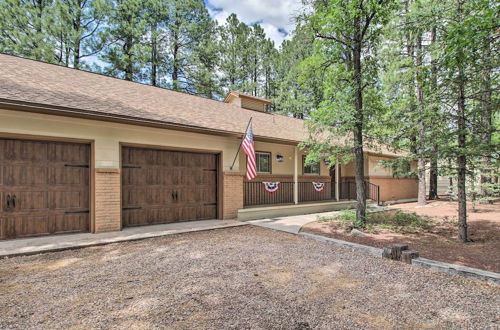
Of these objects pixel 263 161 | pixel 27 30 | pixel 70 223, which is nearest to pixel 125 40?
pixel 27 30

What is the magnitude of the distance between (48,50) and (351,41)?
60.7 feet

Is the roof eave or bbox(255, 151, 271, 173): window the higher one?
the roof eave

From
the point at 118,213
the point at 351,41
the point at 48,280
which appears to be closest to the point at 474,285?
the point at 48,280

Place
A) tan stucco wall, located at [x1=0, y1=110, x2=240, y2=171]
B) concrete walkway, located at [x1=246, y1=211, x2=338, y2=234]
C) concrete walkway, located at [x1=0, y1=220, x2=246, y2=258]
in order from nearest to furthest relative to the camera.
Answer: concrete walkway, located at [x1=0, y1=220, x2=246, y2=258], tan stucco wall, located at [x1=0, y1=110, x2=240, y2=171], concrete walkway, located at [x1=246, y1=211, x2=338, y2=234]

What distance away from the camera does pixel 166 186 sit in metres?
7.81

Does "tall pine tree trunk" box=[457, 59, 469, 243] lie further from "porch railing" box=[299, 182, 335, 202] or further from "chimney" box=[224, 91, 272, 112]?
"chimney" box=[224, 91, 272, 112]

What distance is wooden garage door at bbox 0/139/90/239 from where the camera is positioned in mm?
5688

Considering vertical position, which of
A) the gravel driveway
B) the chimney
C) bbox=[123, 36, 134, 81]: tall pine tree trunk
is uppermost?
bbox=[123, 36, 134, 81]: tall pine tree trunk

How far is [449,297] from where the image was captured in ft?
10.9

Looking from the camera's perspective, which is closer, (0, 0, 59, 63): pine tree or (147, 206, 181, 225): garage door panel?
(147, 206, 181, 225): garage door panel

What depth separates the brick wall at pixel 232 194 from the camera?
8719 mm

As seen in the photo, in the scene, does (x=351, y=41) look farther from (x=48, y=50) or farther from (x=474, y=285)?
(x=48, y=50)

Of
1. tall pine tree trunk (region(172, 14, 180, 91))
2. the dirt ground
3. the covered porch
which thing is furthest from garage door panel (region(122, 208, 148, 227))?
tall pine tree trunk (region(172, 14, 180, 91))

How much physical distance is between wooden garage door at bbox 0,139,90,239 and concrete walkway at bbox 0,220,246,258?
32 cm
